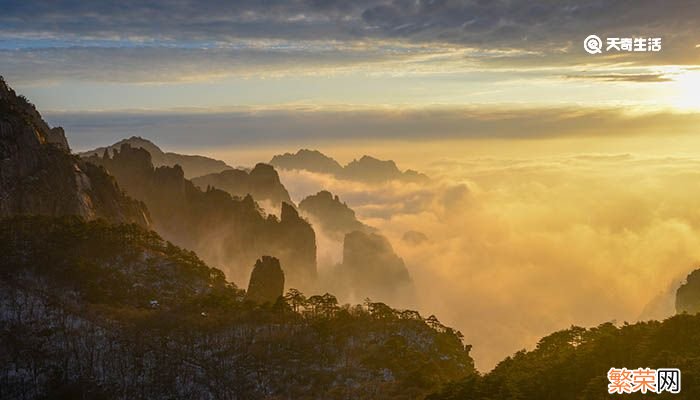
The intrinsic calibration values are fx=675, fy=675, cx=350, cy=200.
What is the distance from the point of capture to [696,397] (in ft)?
256

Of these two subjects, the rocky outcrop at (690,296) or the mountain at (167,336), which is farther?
A: the rocky outcrop at (690,296)

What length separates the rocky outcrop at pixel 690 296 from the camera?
17462 cm

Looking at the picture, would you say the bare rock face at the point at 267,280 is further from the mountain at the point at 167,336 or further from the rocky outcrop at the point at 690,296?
the rocky outcrop at the point at 690,296

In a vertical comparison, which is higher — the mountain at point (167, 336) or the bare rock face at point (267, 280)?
the bare rock face at point (267, 280)

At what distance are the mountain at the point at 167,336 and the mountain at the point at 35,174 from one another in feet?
60.5

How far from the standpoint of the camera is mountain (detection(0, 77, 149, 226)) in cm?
Answer: 16300

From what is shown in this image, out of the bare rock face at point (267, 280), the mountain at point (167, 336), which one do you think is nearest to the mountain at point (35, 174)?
the mountain at point (167, 336)

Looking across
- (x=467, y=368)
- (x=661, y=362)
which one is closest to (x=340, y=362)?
(x=467, y=368)

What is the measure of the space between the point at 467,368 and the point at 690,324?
38.5 m

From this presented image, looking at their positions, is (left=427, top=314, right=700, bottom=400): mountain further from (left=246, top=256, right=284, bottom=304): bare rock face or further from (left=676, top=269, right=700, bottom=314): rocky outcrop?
(left=246, top=256, right=284, bottom=304): bare rock face
